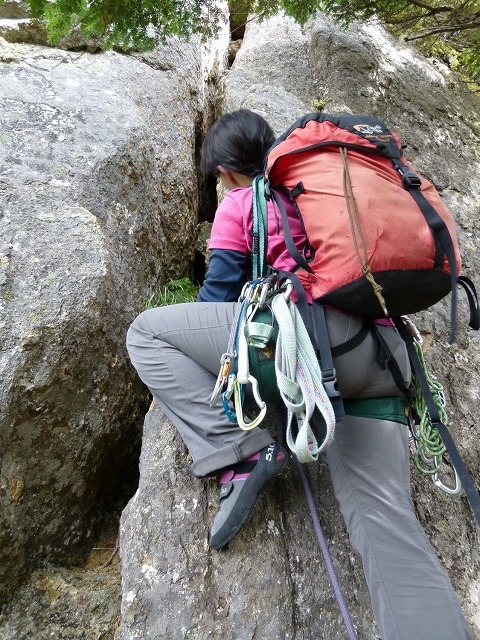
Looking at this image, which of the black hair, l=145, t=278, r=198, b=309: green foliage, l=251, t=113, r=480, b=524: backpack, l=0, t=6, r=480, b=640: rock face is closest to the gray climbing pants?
l=251, t=113, r=480, b=524: backpack

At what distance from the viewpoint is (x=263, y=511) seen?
3131 millimetres

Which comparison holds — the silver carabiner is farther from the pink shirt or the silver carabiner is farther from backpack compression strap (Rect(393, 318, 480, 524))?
backpack compression strap (Rect(393, 318, 480, 524))

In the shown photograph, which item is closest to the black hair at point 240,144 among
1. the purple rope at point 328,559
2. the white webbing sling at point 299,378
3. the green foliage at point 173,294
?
the white webbing sling at point 299,378

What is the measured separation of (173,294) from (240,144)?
1863 mm

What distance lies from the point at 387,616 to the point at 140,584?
4.44 ft

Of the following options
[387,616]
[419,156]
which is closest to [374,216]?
[387,616]

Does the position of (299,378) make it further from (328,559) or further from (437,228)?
(328,559)

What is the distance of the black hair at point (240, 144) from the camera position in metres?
3.14

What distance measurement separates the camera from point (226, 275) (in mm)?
2924

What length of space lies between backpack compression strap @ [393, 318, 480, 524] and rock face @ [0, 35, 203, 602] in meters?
2.04

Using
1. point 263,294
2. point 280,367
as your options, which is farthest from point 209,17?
point 280,367

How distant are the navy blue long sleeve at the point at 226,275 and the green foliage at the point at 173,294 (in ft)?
4.88

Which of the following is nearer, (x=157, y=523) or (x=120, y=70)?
(x=157, y=523)

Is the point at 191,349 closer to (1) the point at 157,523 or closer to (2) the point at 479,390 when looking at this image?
(1) the point at 157,523
